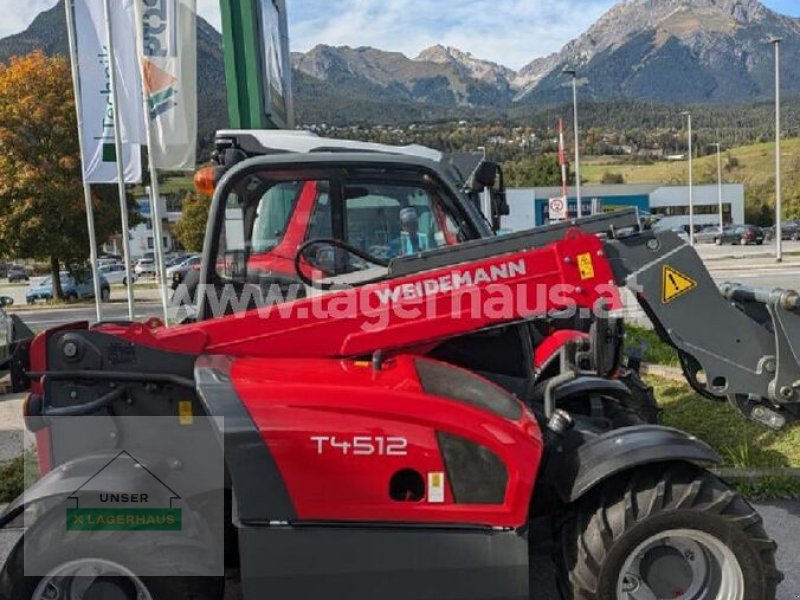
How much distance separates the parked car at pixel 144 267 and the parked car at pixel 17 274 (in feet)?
27.1

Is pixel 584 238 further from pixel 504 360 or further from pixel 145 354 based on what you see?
pixel 145 354

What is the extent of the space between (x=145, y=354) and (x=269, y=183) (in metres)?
1.28

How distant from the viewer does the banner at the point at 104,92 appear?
12.1m

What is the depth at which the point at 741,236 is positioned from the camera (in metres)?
55.0

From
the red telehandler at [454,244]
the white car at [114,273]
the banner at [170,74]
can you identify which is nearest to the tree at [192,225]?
the white car at [114,273]

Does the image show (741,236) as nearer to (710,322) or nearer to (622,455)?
(710,322)

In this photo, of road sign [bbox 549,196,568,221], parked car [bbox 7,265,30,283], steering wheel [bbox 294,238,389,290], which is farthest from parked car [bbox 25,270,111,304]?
steering wheel [bbox 294,238,389,290]

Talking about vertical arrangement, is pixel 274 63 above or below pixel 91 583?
above

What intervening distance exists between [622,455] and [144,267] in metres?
52.8

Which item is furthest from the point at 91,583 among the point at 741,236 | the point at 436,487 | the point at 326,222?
the point at 741,236

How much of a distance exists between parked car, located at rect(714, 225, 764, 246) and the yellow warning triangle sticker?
54895 millimetres

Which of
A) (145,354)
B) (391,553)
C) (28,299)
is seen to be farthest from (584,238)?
(28,299)

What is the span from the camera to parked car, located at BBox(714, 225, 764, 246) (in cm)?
5416

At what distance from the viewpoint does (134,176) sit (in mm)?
13102
